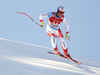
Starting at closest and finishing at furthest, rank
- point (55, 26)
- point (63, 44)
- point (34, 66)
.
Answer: point (34, 66) < point (63, 44) < point (55, 26)

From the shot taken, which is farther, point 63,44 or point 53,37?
point 53,37

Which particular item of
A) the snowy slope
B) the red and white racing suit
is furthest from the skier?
the snowy slope

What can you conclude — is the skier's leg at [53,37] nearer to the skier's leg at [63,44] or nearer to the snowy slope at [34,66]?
the skier's leg at [63,44]

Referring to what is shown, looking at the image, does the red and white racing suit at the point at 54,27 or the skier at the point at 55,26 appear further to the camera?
the red and white racing suit at the point at 54,27

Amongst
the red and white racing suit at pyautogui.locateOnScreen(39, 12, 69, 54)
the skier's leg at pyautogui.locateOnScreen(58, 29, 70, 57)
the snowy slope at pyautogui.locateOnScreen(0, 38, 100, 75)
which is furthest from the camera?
the red and white racing suit at pyautogui.locateOnScreen(39, 12, 69, 54)

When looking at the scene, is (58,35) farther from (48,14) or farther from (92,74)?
(92,74)

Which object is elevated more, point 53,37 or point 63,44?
point 53,37

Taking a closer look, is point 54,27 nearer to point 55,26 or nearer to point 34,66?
point 55,26

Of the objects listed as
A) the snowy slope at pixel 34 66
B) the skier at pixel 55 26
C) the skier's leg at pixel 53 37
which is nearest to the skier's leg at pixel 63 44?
the skier at pixel 55 26

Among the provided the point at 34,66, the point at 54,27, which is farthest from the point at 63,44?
the point at 34,66

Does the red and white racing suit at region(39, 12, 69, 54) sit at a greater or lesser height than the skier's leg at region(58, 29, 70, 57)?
greater

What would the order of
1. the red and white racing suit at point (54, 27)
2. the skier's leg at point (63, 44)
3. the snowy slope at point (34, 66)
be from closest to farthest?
1. the snowy slope at point (34, 66)
2. the skier's leg at point (63, 44)
3. the red and white racing suit at point (54, 27)

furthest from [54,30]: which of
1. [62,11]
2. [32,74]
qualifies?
[32,74]

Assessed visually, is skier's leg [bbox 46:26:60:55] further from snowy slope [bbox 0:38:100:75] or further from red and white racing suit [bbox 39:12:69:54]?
snowy slope [bbox 0:38:100:75]
